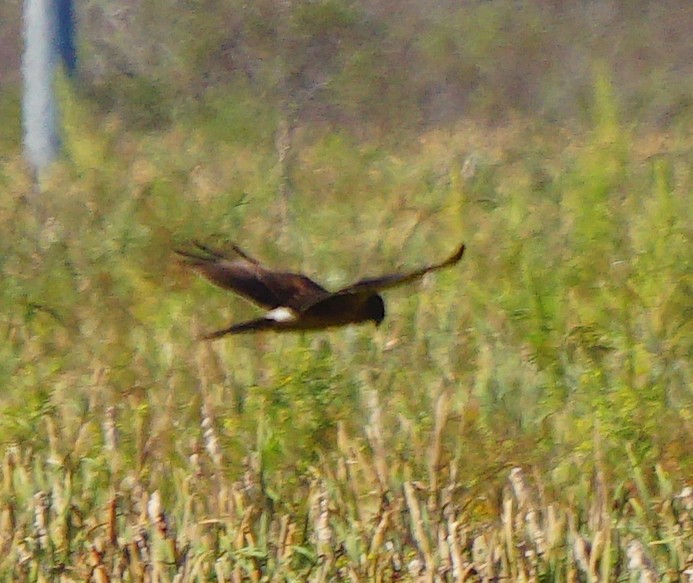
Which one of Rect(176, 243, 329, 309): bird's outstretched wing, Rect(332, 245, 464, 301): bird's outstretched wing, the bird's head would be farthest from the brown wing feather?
the bird's head

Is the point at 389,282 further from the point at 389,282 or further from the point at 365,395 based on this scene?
the point at 365,395

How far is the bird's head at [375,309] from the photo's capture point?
275cm

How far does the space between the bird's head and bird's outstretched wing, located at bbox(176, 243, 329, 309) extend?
91mm

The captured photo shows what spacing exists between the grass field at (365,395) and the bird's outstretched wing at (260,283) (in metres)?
0.31

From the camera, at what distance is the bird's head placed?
275 centimetres

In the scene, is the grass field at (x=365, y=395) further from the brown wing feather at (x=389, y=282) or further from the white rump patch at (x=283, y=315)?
the brown wing feather at (x=389, y=282)

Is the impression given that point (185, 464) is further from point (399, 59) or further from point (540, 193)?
point (399, 59)

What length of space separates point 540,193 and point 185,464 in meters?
3.10

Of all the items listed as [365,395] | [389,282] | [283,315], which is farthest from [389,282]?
[365,395]

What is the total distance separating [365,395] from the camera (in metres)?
3.40

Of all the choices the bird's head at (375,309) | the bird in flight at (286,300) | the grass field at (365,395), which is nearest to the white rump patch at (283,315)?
the bird in flight at (286,300)

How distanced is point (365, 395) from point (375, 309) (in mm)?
629

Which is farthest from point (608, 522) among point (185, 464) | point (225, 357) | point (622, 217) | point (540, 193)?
point (540, 193)

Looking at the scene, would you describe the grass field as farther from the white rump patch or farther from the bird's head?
the white rump patch
